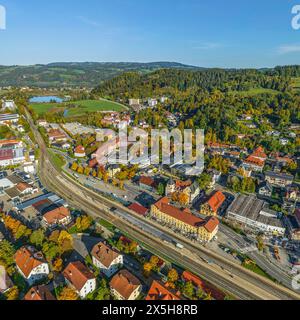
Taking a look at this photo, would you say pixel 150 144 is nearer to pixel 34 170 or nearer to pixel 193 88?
pixel 34 170

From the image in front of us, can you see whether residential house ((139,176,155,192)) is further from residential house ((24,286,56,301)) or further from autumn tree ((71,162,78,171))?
residential house ((24,286,56,301))

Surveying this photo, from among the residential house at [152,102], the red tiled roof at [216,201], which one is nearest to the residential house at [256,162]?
the red tiled roof at [216,201]

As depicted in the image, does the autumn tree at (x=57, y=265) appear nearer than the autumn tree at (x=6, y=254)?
No

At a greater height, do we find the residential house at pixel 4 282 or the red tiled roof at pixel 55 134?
the red tiled roof at pixel 55 134

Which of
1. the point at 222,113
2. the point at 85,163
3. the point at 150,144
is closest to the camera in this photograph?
the point at 85,163

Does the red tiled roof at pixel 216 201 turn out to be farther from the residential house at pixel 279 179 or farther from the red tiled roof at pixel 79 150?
the red tiled roof at pixel 79 150

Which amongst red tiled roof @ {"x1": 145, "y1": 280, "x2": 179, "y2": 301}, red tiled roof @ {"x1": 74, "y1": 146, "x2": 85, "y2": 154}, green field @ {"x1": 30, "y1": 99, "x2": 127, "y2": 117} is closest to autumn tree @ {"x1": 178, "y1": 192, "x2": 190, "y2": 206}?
red tiled roof @ {"x1": 145, "y1": 280, "x2": 179, "y2": 301}
